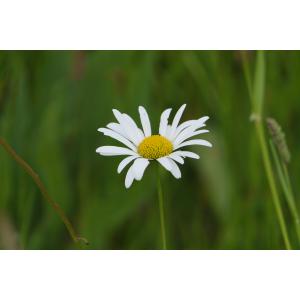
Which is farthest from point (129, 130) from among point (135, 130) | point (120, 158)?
point (120, 158)

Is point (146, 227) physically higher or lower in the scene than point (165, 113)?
lower

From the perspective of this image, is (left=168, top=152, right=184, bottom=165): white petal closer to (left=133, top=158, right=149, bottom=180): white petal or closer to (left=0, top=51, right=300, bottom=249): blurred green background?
(left=133, top=158, right=149, bottom=180): white petal

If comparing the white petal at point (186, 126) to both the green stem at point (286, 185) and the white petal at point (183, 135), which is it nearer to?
the white petal at point (183, 135)

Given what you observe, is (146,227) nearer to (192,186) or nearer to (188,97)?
(192,186)

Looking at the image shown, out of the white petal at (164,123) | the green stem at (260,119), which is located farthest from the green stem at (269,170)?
the white petal at (164,123)

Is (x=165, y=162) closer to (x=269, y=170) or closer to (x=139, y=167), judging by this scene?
(x=139, y=167)

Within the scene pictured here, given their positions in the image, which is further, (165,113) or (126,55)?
(126,55)

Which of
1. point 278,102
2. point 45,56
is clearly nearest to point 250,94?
point 278,102
